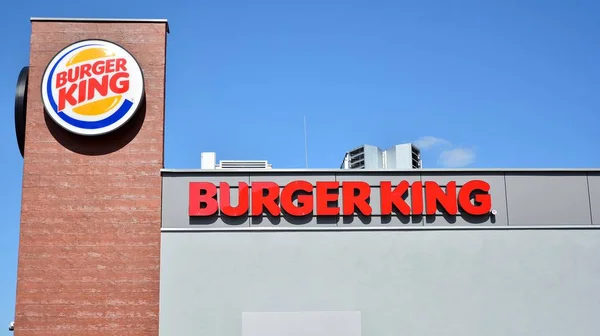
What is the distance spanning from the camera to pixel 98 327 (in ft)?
69.9

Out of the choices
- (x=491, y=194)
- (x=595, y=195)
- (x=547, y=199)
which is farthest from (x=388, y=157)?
(x=595, y=195)

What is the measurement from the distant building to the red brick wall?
305 inches

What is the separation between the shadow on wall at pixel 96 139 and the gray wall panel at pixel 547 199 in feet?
37.7

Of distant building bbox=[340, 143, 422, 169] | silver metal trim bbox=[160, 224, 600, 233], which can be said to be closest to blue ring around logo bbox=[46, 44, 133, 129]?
silver metal trim bbox=[160, 224, 600, 233]

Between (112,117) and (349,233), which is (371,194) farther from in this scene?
(112,117)

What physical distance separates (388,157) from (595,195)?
709cm

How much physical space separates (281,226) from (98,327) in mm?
5868

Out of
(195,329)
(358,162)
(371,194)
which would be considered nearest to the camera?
(195,329)

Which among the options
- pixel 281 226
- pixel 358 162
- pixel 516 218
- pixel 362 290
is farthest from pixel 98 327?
pixel 516 218

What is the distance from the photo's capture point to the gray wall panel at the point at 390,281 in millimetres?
21500

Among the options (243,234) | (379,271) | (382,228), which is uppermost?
(382,228)

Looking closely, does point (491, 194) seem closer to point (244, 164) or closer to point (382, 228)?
point (382, 228)

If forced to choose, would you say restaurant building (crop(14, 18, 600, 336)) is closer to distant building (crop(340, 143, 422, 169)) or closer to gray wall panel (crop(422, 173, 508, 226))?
gray wall panel (crop(422, 173, 508, 226))

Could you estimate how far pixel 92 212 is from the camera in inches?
870
